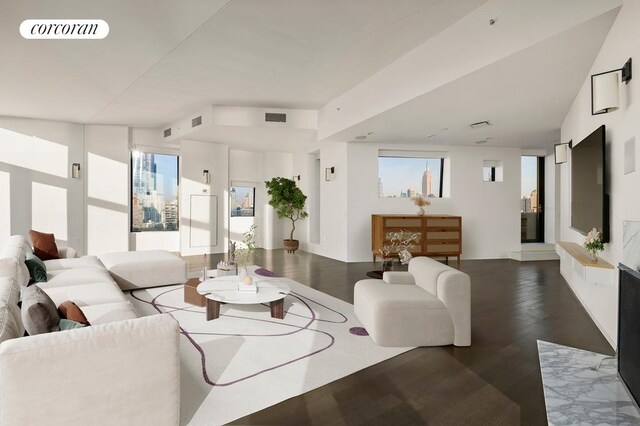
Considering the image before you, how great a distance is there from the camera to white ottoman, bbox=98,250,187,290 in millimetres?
5004

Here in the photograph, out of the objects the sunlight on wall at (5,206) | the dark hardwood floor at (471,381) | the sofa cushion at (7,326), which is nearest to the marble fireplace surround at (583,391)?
the dark hardwood floor at (471,381)

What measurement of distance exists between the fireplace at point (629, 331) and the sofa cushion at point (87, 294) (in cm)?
366

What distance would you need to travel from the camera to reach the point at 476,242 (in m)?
8.63

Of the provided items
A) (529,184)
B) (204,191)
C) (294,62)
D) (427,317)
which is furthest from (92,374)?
(529,184)

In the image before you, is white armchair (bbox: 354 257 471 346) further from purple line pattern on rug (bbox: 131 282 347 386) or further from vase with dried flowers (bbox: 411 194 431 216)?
vase with dried flowers (bbox: 411 194 431 216)

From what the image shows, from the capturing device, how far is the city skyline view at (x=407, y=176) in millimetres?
8641

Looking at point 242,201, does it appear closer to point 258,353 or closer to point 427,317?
point 258,353

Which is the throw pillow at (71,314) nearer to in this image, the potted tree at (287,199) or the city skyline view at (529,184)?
the potted tree at (287,199)

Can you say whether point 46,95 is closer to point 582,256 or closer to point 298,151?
point 298,151

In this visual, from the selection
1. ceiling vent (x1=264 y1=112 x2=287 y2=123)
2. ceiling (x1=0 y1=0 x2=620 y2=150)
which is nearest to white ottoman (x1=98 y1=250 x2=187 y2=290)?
ceiling (x1=0 y1=0 x2=620 y2=150)

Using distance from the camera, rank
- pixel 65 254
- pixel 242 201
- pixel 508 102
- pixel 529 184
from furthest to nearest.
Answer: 1. pixel 242 201
2. pixel 529 184
3. pixel 65 254
4. pixel 508 102

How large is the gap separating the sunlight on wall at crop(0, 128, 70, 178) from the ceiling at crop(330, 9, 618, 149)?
244 inches

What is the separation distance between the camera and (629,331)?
204cm

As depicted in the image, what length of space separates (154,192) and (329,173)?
180 inches
